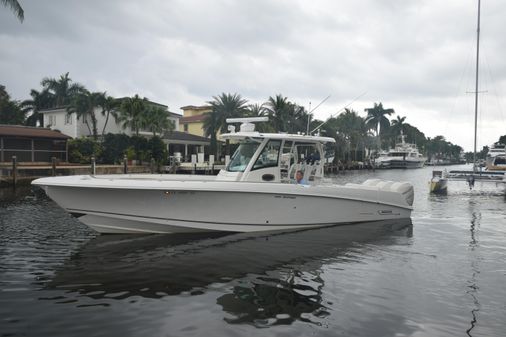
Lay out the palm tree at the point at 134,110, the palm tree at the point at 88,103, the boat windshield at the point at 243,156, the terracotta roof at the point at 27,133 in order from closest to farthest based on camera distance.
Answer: the boat windshield at the point at 243,156
the terracotta roof at the point at 27,133
the palm tree at the point at 134,110
the palm tree at the point at 88,103

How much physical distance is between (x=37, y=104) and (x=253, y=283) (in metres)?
56.7

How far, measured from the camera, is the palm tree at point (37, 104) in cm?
5260

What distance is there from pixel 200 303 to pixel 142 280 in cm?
142

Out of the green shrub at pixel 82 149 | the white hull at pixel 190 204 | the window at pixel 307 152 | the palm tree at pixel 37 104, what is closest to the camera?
the white hull at pixel 190 204

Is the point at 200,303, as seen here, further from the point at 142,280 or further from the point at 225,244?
the point at 225,244

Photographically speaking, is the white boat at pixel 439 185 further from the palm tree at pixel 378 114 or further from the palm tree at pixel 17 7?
the palm tree at pixel 378 114

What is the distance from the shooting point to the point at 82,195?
8.56 metres

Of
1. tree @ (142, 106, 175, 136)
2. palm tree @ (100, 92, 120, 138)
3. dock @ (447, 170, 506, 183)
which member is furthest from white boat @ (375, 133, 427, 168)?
palm tree @ (100, 92, 120, 138)

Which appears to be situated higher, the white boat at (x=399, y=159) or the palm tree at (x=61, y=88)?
the palm tree at (x=61, y=88)

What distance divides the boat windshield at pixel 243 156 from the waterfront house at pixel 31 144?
25.0 metres

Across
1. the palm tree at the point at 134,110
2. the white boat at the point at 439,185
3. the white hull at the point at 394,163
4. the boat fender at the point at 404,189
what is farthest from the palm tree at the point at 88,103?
the white hull at the point at 394,163

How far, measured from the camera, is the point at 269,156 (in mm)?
9977

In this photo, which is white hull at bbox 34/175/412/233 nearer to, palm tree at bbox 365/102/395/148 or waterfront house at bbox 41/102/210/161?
waterfront house at bbox 41/102/210/161

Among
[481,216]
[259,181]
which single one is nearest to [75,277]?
[259,181]
